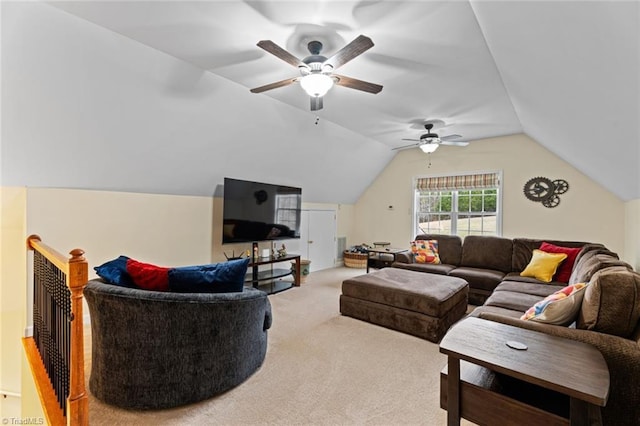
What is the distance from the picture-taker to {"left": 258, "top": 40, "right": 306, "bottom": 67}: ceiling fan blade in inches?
75.6

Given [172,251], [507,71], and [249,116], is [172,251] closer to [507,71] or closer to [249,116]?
[249,116]

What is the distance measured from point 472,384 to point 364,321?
205 cm

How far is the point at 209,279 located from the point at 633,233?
207 inches

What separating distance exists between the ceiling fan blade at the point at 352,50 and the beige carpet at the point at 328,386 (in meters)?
2.48

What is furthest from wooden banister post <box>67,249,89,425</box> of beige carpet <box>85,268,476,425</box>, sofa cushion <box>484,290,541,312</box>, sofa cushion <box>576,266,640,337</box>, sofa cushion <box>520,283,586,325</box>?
sofa cushion <box>484,290,541,312</box>

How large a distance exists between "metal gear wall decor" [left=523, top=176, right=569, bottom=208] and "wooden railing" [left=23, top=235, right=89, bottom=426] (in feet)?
20.1

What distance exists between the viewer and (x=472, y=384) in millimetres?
1459

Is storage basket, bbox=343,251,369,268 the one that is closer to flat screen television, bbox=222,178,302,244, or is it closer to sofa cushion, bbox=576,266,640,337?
flat screen television, bbox=222,178,302,244

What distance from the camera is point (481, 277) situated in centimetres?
409

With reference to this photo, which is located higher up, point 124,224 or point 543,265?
point 124,224

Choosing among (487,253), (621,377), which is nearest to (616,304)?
(621,377)

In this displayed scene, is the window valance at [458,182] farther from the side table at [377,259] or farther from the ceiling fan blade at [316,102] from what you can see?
the ceiling fan blade at [316,102]

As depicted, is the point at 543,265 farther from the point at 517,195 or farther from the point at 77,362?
the point at 77,362

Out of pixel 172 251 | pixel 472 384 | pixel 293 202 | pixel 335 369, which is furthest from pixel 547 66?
pixel 172 251
